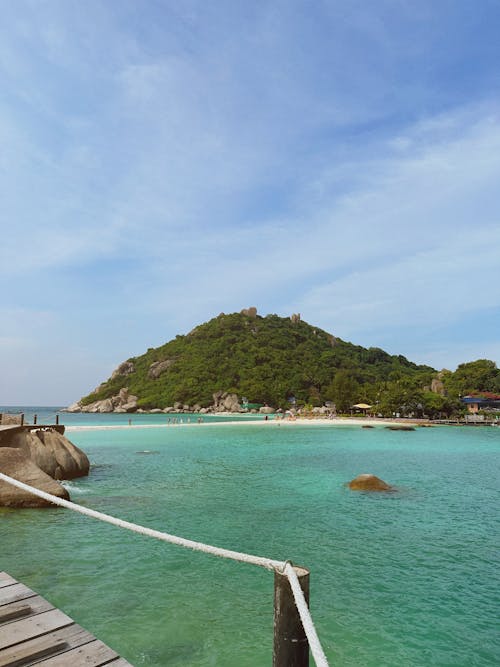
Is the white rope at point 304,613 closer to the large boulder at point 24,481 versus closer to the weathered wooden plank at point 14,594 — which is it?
the weathered wooden plank at point 14,594

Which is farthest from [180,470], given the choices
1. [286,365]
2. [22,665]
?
[286,365]

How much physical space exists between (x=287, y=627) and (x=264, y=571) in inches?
266

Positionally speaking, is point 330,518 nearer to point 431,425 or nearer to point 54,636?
point 54,636

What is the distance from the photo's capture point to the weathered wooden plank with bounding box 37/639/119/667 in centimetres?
338

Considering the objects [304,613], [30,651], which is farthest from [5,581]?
[304,613]

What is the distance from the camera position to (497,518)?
44.1 feet

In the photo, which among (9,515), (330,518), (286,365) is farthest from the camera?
(286,365)

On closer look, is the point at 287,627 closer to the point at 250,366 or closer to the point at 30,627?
the point at 30,627

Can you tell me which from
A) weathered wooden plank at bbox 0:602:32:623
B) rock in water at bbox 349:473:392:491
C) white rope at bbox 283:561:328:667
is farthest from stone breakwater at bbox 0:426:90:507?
white rope at bbox 283:561:328:667

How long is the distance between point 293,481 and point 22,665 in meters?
17.2

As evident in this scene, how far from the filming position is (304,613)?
2.66 meters

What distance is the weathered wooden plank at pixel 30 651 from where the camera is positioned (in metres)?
3.36

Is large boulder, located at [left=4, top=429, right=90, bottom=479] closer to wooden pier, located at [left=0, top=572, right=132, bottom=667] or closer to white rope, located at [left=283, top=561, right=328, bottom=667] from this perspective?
wooden pier, located at [left=0, top=572, right=132, bottom=667]

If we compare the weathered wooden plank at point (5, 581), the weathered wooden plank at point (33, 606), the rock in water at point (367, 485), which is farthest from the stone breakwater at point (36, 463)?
the rock in water at point (367, 485)
